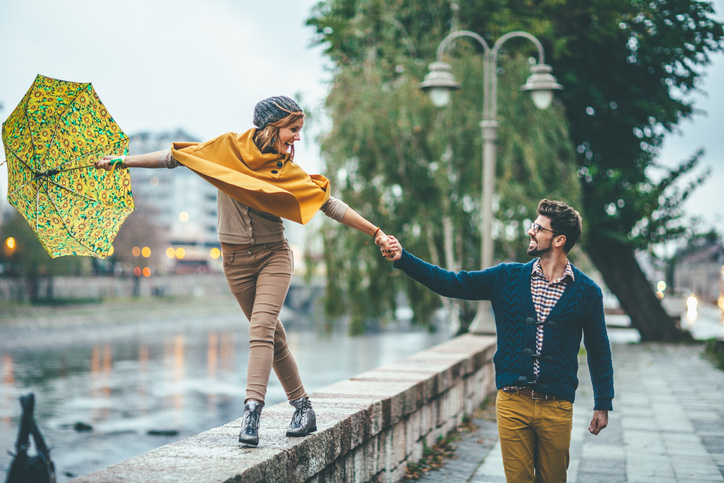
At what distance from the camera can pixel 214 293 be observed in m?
70.4

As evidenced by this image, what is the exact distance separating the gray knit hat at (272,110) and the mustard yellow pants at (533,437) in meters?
1.65

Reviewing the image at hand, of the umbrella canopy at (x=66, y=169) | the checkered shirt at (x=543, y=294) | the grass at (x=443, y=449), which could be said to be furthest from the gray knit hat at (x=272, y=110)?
the grass at (x=443, y=449)

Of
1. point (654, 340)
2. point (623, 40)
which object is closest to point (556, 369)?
point (623, 40)

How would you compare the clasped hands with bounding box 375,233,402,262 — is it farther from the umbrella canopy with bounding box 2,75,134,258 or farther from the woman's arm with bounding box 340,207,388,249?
the umbrella canopy with bounding box 2,75,134,258

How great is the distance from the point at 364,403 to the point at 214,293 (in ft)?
221

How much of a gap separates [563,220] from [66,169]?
7.61ft

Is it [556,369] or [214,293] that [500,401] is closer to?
[556,369]

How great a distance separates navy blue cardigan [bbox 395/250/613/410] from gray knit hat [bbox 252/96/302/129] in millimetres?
1169

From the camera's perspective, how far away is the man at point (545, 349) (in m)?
3.34

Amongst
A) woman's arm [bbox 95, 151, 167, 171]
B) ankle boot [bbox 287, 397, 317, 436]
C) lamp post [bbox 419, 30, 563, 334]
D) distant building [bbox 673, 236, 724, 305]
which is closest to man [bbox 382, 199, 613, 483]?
ankle boot [bbox 287, 397, 317, 436]

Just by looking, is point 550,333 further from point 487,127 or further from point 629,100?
point 629,100

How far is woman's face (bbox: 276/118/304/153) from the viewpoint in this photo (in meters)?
3.55

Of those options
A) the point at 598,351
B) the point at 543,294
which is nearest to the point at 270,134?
the point at 543,294

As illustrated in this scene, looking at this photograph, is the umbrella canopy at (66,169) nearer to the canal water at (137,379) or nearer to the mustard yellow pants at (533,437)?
the mustard yellow pants at (533,437)
